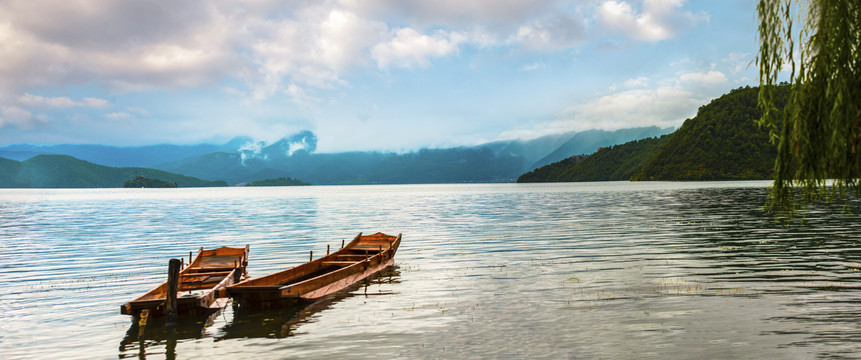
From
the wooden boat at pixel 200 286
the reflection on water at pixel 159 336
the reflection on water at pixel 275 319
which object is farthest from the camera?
the wooden boat at pixel 200 286

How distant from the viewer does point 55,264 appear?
118 ft

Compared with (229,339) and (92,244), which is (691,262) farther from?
(92,244)

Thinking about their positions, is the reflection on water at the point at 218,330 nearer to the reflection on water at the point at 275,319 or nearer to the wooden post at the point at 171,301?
the reflection on water at the point at 275,319

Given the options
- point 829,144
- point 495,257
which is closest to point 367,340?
point 829,144

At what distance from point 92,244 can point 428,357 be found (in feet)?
145

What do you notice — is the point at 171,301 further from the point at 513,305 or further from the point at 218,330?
the point at 513,305

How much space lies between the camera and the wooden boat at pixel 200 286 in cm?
1906

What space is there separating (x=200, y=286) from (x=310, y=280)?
5.40 meters

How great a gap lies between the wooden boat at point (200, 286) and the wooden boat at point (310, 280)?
1.02 m

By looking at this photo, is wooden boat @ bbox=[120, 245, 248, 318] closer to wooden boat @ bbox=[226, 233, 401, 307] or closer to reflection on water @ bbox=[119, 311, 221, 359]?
reflection on water @ bbox=[119, 311, 221, 359]

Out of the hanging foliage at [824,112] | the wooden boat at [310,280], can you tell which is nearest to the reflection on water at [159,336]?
the wooden boat at [310,280]

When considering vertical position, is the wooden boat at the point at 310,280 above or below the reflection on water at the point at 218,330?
above

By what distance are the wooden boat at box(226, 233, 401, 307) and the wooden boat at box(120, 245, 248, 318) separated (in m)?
1.02

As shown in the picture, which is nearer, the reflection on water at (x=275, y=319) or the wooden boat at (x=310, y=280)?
the reflection on water at (x=275, y=319)
